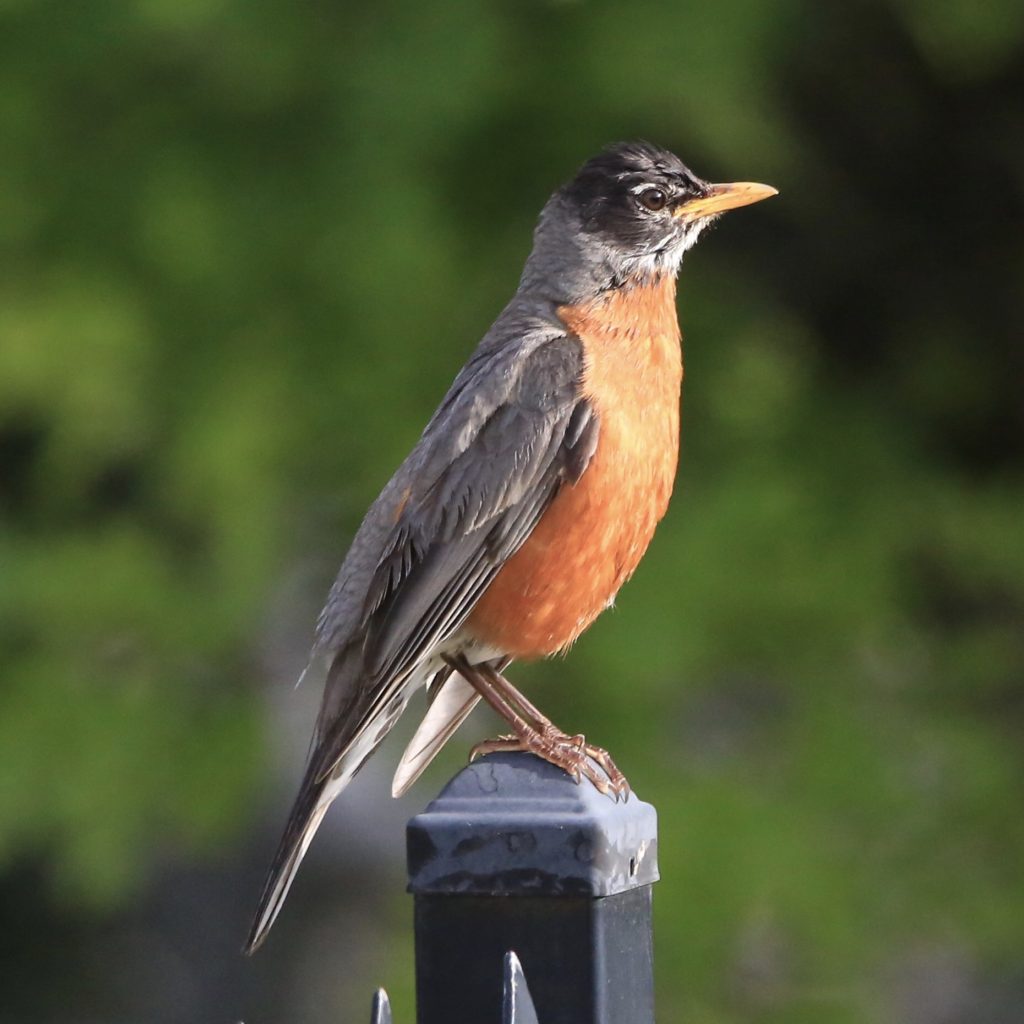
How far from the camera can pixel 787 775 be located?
17.7 ft

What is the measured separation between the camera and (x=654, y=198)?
4.35 m

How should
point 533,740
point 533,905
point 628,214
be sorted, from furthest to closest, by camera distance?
point 628,214 → point 533,740 → point 533,905

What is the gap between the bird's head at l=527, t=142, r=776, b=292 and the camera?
13.4 ft

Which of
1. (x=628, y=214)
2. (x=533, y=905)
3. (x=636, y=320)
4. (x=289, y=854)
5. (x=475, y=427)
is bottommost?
(x=289, y=854)

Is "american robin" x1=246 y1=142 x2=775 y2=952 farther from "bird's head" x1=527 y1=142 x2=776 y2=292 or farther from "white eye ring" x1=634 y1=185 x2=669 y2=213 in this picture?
"white eye ring" x1=634 y1=185 x2=669 y2=213

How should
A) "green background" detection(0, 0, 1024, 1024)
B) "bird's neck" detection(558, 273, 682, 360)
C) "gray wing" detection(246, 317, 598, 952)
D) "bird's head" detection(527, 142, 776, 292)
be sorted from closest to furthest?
"gray wing" detection(246, 317, 598, 952) < "bird's neck" detection(558, 273, 682, 360) < "bird's head" detection(527, 142, 776, 292) < "green background" detection(0, 0, 1024, 1024)

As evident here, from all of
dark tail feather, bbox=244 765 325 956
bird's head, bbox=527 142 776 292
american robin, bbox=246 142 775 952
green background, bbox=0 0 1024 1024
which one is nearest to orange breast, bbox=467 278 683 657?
american robin, bbox=246 142 775 952

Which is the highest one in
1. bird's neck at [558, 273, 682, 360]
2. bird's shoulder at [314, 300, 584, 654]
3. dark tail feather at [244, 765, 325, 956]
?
bird's neck at [558, 273, 682, 360]

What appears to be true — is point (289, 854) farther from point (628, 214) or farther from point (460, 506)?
point (628, 214)

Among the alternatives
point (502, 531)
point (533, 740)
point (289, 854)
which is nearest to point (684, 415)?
→ point (502, 531)

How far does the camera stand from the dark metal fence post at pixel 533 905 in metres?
1.99

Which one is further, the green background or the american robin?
the green background

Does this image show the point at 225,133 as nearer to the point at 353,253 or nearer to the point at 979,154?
the point at 353,253

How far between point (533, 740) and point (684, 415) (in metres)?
2.46
